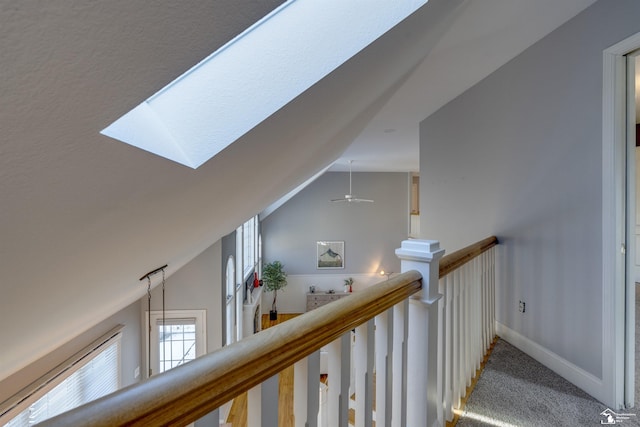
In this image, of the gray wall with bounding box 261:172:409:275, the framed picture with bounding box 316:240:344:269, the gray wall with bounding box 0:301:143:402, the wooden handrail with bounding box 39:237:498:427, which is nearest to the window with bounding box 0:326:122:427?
the gray wall with bounding box 0:301:143:402

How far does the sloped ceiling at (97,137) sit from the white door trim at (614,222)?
0.69 meters

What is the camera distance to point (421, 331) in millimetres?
1115

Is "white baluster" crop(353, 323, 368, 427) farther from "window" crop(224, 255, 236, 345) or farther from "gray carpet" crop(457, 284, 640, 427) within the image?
"window" crop(224, 255, 236, 345)

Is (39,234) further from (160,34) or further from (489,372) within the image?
(489,372)

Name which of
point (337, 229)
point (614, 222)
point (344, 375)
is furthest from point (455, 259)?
point (337, 229)

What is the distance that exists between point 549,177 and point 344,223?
7.88 metres

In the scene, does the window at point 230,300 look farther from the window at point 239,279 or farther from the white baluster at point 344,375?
the white baluster at point 344,375

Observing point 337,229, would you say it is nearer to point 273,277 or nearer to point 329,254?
point 329,254

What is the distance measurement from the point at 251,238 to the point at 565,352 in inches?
262

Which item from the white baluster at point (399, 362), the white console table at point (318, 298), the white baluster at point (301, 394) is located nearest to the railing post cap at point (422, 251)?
the white baluster at point (399, 362)

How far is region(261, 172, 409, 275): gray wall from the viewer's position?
32.2ft

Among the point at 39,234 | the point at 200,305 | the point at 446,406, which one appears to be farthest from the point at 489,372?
the point at 200,305

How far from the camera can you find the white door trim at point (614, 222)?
1.73 meters

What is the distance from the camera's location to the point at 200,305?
4.60m
